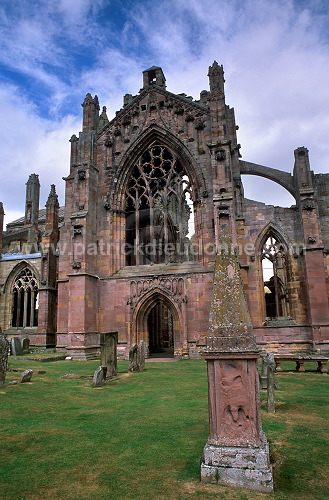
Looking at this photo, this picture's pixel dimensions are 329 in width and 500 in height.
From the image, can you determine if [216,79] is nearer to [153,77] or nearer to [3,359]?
[153,77]

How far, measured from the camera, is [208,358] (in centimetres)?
439

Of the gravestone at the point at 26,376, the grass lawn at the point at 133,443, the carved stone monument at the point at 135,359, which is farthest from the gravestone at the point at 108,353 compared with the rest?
the gravestone at the point at 26,376

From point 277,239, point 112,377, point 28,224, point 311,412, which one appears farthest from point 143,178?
point 28,224

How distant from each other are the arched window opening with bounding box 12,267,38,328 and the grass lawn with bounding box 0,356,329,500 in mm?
18526

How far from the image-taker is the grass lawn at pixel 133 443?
3756 mm

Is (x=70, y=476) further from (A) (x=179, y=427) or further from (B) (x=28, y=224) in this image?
(B) (x=28, y=224)

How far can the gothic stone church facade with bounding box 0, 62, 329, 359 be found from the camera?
17.1 meters

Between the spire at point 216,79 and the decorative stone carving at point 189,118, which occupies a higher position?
the spire at point 216,79

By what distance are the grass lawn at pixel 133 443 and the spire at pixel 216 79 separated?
49.2ft

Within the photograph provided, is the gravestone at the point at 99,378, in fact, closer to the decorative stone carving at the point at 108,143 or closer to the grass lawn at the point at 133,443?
the grass lawn at the point at 133,443

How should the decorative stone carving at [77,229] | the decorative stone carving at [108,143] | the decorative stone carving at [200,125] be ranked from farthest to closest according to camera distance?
1. the decorative stone carving at [108,143]
2. the decorative stone carving at [200,125]
3. the decorative stone carving at [77,229]

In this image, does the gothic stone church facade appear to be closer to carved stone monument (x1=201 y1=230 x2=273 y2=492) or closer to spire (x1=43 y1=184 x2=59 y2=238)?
spire (x1=43 y1=184 x2=59 y2=238)

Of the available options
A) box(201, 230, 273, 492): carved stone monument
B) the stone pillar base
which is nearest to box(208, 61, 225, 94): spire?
box(201, 230, 273, 492): carved stone monument

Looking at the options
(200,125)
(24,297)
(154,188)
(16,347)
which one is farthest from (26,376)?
(24,297)
